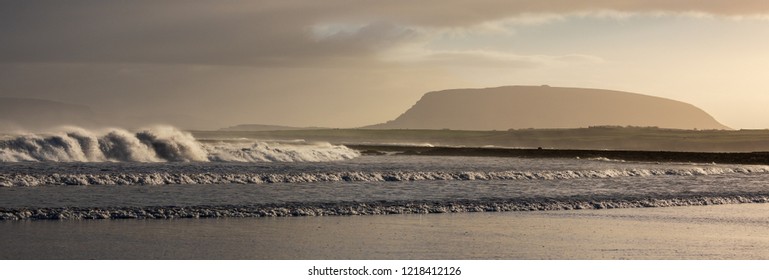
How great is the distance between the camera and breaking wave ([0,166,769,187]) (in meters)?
23.0

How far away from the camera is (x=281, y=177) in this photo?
1029 inches

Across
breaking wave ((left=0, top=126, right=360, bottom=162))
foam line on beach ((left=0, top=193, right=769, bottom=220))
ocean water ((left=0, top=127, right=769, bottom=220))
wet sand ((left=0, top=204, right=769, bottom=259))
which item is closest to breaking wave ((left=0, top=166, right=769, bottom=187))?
ocean water ((left=0, top=127, right=769, bottom=220))

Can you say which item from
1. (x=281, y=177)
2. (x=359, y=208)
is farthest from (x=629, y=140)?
(x=359, y=208)

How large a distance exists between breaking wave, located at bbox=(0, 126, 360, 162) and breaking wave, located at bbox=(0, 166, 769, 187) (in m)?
11.1

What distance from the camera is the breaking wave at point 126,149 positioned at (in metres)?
34.8

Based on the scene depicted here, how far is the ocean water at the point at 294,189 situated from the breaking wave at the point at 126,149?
79 millimetres

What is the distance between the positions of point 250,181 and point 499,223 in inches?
433

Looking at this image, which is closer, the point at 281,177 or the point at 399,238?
the point at 399,238

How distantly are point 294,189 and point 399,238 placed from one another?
29.3ft

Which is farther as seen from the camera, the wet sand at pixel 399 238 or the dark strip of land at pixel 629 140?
the dark strip of land at pixel 629 140

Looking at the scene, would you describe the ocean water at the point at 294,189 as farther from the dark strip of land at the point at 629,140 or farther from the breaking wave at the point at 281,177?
the dark strip of land at the point at 629,140

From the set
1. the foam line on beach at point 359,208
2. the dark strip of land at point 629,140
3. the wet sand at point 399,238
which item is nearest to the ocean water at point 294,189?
the foam line on beach at point 359,208

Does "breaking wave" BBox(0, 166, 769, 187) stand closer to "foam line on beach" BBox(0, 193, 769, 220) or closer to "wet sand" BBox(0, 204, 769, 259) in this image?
"foam line on beach" BBox(0, 193, 769, 220)

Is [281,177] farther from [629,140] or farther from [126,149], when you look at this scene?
[629,140]
